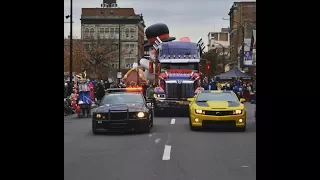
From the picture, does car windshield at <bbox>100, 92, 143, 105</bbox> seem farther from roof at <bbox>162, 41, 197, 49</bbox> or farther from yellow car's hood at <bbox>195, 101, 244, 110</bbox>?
roof at <bbox>162, 41, 197, 49</bbox>

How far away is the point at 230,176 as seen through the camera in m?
8.86

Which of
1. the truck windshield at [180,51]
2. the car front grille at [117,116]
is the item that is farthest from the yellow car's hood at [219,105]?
the truck windshield at [180,51]

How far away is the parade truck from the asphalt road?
23.6 feet

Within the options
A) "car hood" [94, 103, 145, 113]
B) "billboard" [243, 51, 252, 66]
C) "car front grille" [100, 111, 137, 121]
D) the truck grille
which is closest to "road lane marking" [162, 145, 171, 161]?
"car front grille" [100, 111, 137, 121]

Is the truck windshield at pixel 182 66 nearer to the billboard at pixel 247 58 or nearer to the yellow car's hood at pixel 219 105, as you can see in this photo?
the yellow car's hood at pixel 219 105

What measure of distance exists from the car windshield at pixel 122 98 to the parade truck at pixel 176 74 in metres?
6.97

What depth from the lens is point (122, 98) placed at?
17375mm

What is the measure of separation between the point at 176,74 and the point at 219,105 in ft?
31.4

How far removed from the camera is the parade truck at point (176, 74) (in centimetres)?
2472

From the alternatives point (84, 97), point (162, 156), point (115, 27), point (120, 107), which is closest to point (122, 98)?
point (120, 107)

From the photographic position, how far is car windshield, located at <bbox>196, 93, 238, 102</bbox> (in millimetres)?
17406
